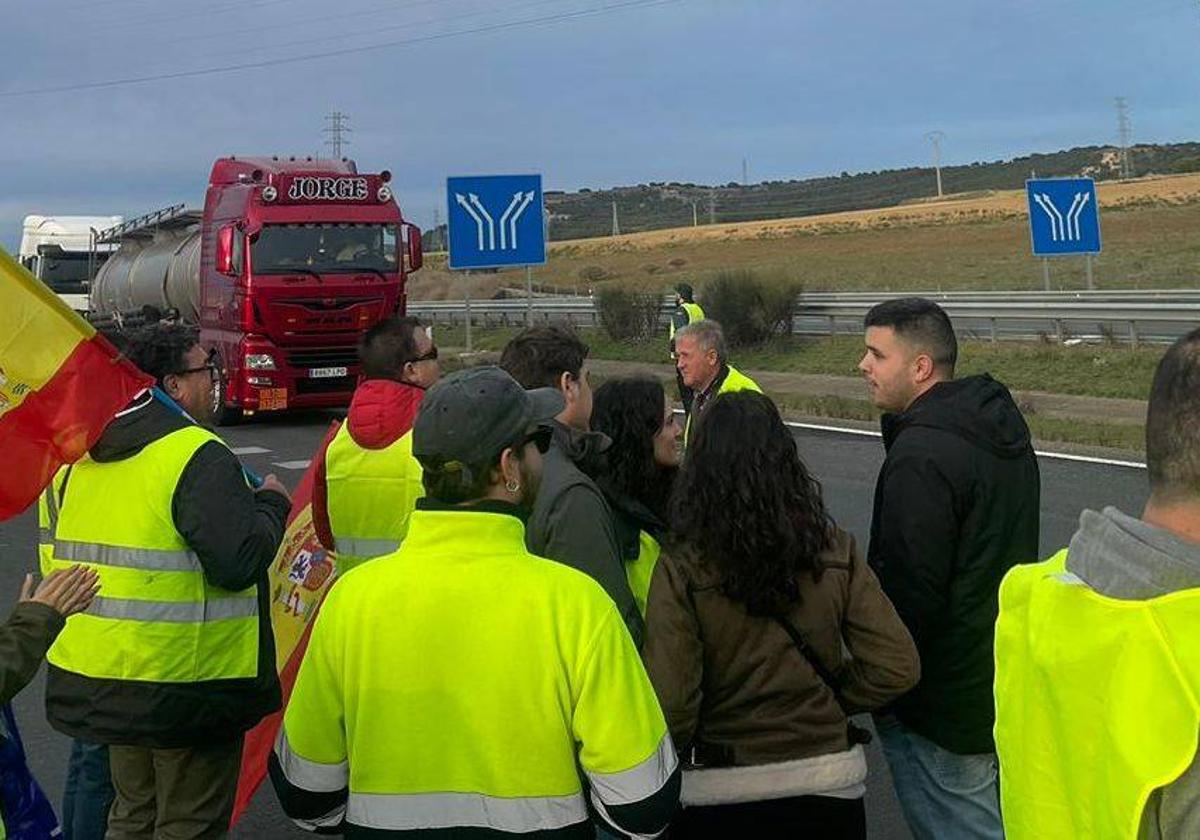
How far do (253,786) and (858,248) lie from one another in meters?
60.2

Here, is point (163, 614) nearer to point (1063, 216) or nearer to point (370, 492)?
point (370, 492)

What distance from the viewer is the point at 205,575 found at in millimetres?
3539

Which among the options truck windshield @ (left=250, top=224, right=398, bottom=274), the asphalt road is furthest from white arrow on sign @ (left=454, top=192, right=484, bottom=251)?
the asphalt road

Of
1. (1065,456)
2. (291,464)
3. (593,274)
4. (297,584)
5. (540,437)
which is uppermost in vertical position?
(593,274)

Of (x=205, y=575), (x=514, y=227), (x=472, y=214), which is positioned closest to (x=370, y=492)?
(x=205, y=575)

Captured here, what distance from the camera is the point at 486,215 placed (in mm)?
17969

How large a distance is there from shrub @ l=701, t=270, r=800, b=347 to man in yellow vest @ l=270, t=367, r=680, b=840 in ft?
68.1

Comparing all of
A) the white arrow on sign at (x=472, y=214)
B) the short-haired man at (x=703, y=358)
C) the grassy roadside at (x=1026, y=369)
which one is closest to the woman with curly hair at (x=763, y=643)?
the short-haired man at (x=703, y=358)

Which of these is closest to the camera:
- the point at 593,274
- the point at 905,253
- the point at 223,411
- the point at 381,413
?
the point at 381,413

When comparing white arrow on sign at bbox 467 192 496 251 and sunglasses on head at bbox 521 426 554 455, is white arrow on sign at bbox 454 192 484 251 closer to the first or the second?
white arrow on sign at bbox 467 192 496 251

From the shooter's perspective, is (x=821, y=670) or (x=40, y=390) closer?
(x=821, y=670)

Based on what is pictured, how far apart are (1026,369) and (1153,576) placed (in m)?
17.4

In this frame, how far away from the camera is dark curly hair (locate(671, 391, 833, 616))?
9.31 ft

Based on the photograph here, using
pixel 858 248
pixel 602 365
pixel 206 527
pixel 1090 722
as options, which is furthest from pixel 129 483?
pixel 858 248
